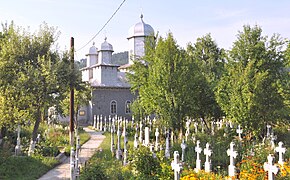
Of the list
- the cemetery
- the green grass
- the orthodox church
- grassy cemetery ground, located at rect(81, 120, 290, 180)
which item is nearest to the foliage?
grassy cemetery ground, located at rect(81, 120, 290, 180)

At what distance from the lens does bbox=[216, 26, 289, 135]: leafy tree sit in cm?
1358

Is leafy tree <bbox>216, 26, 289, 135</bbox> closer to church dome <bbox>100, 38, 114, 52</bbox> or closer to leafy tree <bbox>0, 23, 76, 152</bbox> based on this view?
leafy tree <bbox>0, 23, 76, 152</bbox>

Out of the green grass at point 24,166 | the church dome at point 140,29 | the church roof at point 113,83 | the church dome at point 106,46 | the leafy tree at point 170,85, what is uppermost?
the church dome at point 140,29

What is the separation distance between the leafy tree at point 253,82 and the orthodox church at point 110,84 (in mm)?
18489

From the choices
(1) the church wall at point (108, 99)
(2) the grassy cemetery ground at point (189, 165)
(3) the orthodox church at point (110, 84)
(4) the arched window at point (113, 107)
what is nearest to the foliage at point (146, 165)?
(2) the grassy cemetery ground at point (189, 165)

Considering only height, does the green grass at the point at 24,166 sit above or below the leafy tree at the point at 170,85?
below

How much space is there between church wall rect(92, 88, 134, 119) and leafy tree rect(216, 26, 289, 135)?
62.6 feet

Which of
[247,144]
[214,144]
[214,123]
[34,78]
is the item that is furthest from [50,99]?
[214,123]

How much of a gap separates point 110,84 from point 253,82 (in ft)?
70.6

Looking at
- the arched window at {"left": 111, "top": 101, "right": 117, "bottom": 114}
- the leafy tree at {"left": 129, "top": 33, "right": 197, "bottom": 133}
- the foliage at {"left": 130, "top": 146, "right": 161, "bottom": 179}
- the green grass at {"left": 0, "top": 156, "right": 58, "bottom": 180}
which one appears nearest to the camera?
the foliage at {"left": 130, "top": 146, "right": 161, "bottom": 179}

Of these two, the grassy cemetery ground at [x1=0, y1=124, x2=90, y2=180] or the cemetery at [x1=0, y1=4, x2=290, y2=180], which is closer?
the grassy cemetery ground at [x1=0, y1=124, x2=90, y2=180]

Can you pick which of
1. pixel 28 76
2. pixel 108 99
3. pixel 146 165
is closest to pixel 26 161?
pixel 28 76

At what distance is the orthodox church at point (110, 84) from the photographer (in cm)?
3294

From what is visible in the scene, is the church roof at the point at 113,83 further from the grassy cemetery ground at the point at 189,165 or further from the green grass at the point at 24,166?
the green grass at the point at 24,166
